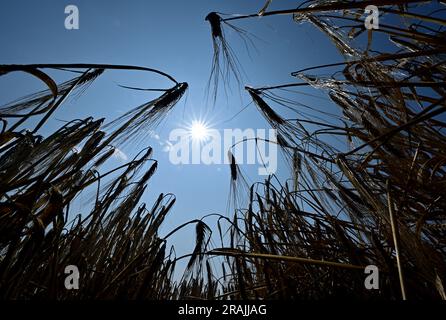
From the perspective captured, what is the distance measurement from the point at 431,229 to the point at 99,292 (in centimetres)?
137

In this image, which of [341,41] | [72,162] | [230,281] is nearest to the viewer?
[72,162]

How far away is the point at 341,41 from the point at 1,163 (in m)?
1.53

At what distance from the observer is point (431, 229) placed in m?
1.22

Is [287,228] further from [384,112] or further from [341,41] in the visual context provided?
[341,41]

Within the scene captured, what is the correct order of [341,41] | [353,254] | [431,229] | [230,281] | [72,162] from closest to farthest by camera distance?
[353,254], [72,162], [431,229], [341,41], [230,281]

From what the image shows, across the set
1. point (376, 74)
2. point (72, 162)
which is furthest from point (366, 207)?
point (72, 162)

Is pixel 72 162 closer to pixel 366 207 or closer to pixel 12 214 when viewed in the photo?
pixel 12 214

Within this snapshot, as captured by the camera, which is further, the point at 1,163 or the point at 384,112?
the point at 384,112

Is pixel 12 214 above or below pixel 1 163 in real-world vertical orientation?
below

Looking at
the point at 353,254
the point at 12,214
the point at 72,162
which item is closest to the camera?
the point at 12,214

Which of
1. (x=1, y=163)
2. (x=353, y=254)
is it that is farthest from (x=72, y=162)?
(x=353, y=254)

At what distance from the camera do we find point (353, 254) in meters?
0.98
